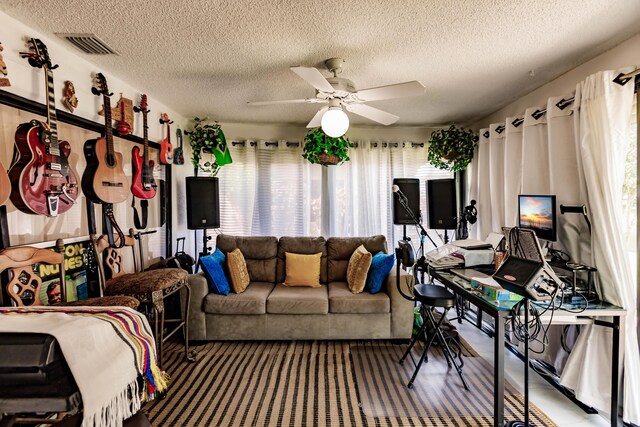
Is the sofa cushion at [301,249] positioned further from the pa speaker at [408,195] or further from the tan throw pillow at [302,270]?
the pa speaker at [408,195]

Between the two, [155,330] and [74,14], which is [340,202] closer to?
[155,330]

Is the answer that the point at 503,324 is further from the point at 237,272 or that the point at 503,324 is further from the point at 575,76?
the point at 237,272

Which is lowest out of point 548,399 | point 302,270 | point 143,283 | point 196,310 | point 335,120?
point 548,399

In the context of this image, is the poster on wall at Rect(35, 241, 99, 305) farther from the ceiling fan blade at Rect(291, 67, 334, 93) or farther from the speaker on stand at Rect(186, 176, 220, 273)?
the ceiling fan blade at Rect(291, 67, 334, 93)

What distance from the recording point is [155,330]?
2.38 m

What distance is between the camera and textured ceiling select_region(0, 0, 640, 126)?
171 cm

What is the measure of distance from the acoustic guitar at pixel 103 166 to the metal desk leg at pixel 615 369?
3428 millimetres

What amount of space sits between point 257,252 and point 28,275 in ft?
6.76

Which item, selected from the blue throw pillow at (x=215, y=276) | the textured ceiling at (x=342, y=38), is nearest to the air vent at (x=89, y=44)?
the textured ceiling at (x=342, y=38)

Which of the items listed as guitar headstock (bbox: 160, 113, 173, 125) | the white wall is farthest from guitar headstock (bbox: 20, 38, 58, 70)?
the white wall

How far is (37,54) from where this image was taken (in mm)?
1876

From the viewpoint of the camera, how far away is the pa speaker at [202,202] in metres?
3.70

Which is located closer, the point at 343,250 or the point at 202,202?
the point at 343,250

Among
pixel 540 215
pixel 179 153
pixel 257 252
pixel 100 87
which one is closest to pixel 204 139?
pixel 179 153
